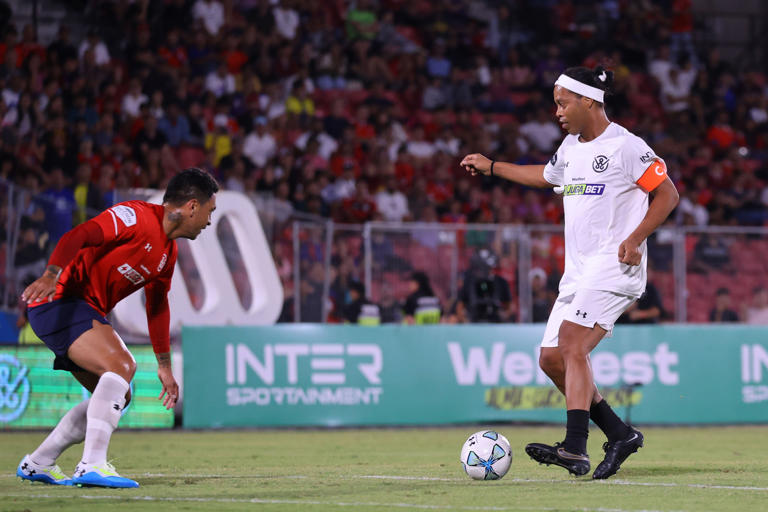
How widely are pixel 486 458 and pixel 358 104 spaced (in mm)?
14949

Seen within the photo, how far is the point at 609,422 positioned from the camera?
7965mm

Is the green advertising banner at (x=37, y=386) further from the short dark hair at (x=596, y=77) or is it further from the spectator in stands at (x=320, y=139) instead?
the short dark hair at (x=596, y=77)

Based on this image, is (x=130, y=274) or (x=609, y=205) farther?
(x=609, y=205)

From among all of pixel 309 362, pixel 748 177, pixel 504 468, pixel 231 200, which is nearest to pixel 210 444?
pixel 309 362

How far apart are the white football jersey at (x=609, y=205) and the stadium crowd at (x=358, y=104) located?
774 cm

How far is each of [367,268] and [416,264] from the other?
677 millimetres

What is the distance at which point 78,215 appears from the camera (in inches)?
552

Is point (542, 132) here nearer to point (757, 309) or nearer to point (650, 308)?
point (650, 308)

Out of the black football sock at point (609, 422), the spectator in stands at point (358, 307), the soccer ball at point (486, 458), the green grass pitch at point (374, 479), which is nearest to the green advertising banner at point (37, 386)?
the green grass pitch at point (374, 479)

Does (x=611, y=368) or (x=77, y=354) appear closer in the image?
(x=77, y=354)

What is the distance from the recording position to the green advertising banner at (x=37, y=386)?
13969 millimetres

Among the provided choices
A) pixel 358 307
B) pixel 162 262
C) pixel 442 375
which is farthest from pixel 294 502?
pixel 358 307

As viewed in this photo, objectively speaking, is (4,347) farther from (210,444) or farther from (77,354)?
(77,354)

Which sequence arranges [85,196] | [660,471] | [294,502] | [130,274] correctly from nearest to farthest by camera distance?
[294,502] < [130,274] < [660,471] < [85,196]
